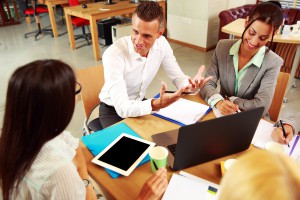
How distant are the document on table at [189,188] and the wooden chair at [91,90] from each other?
87 centimetres

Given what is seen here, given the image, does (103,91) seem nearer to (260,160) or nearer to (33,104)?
(33,104)

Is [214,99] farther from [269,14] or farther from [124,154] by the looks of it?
[124,154]

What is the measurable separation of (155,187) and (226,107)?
0.69 metres

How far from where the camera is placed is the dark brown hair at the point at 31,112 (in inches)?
27.5

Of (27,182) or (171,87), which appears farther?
(171,87)

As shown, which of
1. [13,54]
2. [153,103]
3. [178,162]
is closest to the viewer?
[178,162]

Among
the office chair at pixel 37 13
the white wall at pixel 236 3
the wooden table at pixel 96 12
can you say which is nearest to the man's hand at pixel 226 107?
the wooden table at pixel 96 12

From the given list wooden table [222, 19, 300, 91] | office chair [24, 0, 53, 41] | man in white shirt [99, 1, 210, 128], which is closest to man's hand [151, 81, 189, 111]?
man in white shirt [99, 1, 210, 128]

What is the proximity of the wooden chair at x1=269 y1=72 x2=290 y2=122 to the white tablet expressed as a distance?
0.97 metres

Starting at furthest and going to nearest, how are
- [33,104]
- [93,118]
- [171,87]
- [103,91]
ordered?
[171,87], [93,118], [103,91], [33,104]

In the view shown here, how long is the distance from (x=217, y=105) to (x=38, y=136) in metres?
1.00

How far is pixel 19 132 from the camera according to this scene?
72 cm

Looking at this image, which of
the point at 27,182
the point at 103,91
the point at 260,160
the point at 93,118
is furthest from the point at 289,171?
the point at 93,118

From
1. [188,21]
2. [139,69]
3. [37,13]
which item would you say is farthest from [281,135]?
[37,13]
